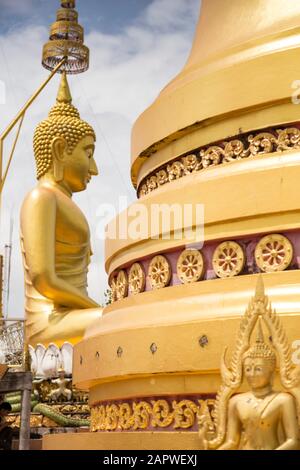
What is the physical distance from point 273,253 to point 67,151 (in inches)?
262

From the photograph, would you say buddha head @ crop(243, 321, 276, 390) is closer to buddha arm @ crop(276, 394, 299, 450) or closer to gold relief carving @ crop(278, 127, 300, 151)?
buddha arm @ crop(276, 394, 299, 450)

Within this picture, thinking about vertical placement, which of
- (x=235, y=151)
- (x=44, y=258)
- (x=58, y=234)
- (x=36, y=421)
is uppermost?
(x=58, y=234)

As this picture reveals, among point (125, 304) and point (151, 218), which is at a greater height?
point (151, 218)

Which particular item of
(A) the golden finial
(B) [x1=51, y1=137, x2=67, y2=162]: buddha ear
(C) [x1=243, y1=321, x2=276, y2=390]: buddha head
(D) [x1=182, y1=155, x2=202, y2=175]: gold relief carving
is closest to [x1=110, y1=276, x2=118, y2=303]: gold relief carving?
(D) [x1=182, y1=155, x2=202, y2=175]: gold relief carving

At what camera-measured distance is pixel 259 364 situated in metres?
3.82

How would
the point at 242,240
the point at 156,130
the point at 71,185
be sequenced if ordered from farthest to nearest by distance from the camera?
1. the point at 71,185
2. the point at 156,130
3. the point at 242,240

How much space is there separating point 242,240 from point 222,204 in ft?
0.81

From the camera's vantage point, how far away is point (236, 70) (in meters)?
5.52

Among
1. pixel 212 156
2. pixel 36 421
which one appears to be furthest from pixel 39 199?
pixel 212 156

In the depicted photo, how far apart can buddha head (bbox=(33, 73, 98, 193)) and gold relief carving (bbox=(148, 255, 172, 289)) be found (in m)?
5.85

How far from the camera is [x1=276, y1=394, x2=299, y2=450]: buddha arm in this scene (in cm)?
370

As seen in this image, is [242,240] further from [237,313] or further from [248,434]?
[248,434]

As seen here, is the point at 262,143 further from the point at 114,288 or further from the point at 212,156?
the point at 114,288

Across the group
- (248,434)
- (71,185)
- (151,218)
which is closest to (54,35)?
(71,185)
